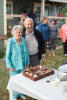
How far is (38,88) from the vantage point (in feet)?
7.27

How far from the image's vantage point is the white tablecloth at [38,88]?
80.2 inches

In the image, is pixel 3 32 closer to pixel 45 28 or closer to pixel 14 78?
pixel 45 28

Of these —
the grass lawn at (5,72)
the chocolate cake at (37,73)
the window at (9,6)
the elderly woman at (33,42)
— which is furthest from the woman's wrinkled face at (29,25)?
the window at (9,6)

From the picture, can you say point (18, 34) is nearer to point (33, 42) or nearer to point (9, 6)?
point (33, 42)

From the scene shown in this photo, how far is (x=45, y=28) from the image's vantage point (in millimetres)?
6922

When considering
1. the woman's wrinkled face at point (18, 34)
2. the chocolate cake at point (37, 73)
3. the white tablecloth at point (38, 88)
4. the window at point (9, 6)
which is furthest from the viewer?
the window at point (9, 6)

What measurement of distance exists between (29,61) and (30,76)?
2.60 ft

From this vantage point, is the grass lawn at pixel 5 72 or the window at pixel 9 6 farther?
the window at pixel 9 6

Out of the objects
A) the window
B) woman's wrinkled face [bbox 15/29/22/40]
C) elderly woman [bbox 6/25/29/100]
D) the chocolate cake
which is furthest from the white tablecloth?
the window

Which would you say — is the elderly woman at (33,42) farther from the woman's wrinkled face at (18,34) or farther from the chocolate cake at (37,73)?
the chocolate cake at (37,73)

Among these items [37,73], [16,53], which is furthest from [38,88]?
[16,53]

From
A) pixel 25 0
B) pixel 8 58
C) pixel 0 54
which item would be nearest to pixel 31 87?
pixel 8 58

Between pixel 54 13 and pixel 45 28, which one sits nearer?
pixel 45 28

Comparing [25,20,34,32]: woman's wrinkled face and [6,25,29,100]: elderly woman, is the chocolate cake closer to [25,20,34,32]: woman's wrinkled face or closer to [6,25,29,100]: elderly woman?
[6,25,29,100]: elderly woman
